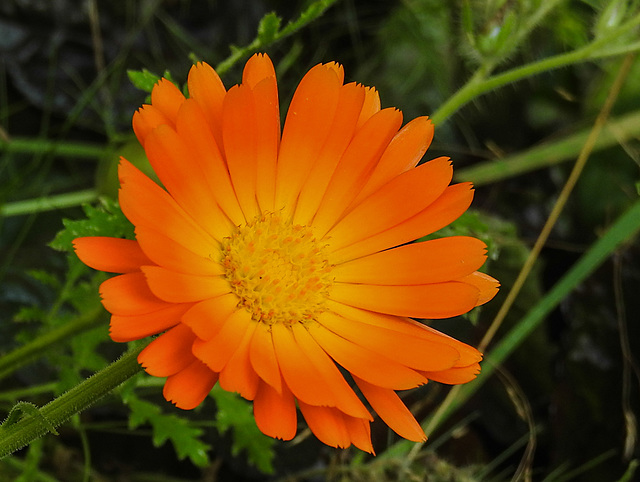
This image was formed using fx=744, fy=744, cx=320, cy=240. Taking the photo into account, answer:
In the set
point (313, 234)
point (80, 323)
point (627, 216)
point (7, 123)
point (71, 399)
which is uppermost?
point (7, 123)

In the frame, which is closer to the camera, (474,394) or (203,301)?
(203,301)

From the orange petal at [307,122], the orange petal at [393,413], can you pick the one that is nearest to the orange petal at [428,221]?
the orange petal at [307,122]

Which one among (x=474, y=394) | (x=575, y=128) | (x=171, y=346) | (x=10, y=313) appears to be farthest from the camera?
(x=575, y=128)

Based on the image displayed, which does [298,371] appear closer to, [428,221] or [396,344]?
[396,344]

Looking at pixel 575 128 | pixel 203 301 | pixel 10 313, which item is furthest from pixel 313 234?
pixel 575 128

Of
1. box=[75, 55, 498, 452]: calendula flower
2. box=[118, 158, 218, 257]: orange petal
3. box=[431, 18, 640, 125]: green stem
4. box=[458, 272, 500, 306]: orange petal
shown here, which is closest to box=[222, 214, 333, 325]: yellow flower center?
box=[75, 55, 498, 452]: calendula flower

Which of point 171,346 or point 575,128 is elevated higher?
point 575,128

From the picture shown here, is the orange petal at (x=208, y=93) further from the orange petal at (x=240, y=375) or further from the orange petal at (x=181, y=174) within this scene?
the orange petal at (x=240, y=375)

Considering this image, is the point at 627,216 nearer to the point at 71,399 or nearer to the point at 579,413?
the point at 579,413
